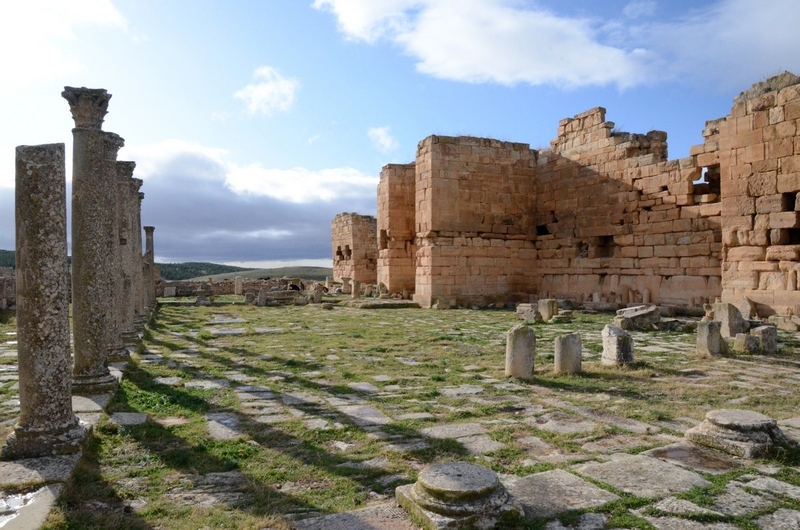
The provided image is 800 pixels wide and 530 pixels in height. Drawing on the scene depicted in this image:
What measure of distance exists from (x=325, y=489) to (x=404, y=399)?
2535 mm

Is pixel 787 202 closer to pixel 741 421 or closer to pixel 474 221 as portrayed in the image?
pixel 474 221

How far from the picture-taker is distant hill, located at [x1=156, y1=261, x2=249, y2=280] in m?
76.3

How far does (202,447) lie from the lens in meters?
4.55

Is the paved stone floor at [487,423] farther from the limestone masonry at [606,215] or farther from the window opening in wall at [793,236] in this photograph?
the limestone masonry at [606,215]

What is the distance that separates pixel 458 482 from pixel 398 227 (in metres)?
19.5

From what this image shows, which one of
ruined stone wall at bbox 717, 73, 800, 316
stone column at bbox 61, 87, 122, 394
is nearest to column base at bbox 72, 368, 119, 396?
stone column at bbox 61, 87, 122, 394

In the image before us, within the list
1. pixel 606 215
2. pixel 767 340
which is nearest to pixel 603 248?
pixel 606 215

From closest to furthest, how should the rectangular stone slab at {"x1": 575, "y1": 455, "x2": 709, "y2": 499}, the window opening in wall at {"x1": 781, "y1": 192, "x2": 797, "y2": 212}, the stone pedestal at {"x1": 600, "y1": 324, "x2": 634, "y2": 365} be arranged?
1. the rectangular stone slab at {"x1": 575, "y1": 455, "x2": 709, "y2": 499}
2. the stone pedestal at {"x1": 600, "y1": 324, "x2": 634, "y2": 365}
3. the window opening in wall at {"x1": 781, "y1": 192, "x2": 797, "y2": 212}

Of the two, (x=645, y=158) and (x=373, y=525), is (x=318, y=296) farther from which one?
(x=373, y=525)

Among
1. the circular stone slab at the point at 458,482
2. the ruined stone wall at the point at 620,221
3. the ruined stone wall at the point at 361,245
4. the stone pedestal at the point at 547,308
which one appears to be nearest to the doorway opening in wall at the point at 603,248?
the ruined stone wall at the point at 620,221

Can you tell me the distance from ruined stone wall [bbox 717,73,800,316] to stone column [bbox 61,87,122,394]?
12.9m

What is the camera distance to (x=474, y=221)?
1938 centimetres

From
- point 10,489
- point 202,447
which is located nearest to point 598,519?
point 202,447

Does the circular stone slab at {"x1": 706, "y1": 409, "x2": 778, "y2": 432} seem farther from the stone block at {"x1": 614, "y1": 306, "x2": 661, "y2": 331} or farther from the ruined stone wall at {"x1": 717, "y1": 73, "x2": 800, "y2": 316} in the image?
the ruined stone wall at {"x1": 717, "y1": 73, "x2": 800, "y2": 316}
